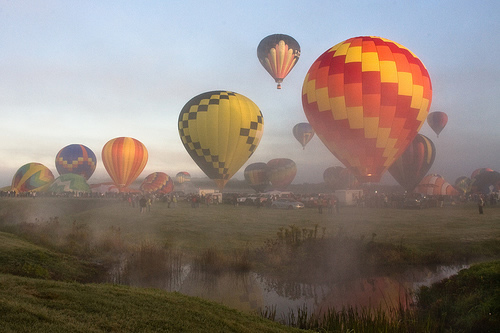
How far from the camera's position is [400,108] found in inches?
1101

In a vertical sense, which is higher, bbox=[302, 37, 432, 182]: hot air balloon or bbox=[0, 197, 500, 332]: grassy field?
bbox=[302, 37, 432, 182]: hot air balloon

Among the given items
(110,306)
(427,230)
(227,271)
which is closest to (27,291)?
(110,306)

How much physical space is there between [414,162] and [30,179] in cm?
5712

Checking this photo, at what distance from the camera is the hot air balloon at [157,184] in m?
74.9

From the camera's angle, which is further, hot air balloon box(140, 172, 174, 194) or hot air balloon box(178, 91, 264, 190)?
hot air balloon box(140, 172, 174, 194)

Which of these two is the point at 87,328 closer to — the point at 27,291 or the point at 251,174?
the point at 27,291

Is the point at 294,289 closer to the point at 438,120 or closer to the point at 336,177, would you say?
the point at 438,120

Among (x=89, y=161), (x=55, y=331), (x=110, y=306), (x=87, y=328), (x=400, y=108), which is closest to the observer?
(x=55, y=331)

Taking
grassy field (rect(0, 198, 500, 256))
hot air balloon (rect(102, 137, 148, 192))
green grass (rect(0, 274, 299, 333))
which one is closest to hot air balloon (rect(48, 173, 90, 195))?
hot air balloon (rect(102, 137, 148, 192))

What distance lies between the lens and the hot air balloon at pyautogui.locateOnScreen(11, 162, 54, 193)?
6062cm

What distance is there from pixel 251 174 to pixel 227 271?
60431mm

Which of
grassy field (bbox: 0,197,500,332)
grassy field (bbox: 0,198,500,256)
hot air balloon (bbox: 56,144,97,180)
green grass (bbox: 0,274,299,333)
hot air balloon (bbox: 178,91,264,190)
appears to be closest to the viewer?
green grass (bbox: 0,274,299,333)

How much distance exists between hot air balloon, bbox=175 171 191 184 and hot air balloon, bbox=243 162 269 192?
42.0m

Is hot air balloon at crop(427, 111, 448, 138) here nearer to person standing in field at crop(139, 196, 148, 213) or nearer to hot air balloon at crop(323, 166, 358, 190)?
hot air balloon at crop(323, 166, 358, 190)
